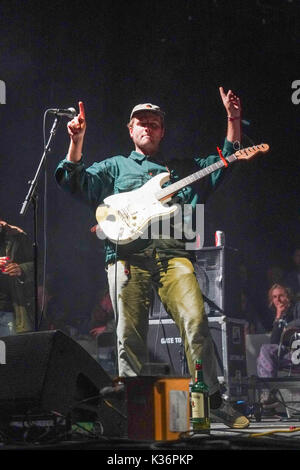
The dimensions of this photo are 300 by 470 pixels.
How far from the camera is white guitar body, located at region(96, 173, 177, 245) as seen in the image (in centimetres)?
416

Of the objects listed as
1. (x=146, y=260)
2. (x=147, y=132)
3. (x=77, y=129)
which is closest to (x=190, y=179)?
(x=147, y=132)

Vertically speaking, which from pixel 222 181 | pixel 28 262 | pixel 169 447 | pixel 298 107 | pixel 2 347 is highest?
pixel 298 107

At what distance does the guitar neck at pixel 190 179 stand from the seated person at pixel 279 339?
1641mm

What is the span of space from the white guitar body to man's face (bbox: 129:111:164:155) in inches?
10.9

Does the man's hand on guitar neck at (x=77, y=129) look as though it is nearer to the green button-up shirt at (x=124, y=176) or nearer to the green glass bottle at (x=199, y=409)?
the green button-up shirt at (x=124, y=176)

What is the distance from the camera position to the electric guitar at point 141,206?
4.16 m

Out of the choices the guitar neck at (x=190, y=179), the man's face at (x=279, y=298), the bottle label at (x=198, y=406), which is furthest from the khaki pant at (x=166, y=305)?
the man's face at (x=279, y=298)

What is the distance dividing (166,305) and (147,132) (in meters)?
1.15

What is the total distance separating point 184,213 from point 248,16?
2.88 m

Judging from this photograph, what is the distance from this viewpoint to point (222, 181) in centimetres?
438

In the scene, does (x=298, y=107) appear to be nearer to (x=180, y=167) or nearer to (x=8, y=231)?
(x=180, y=167)

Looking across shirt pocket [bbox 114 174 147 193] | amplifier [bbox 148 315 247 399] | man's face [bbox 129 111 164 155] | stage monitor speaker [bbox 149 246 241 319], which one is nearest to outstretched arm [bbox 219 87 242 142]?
man's face [bbox 129 111 164 155]

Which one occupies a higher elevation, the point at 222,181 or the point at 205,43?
the point at 205,43

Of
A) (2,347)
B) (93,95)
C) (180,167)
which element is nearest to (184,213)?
(180,167)
